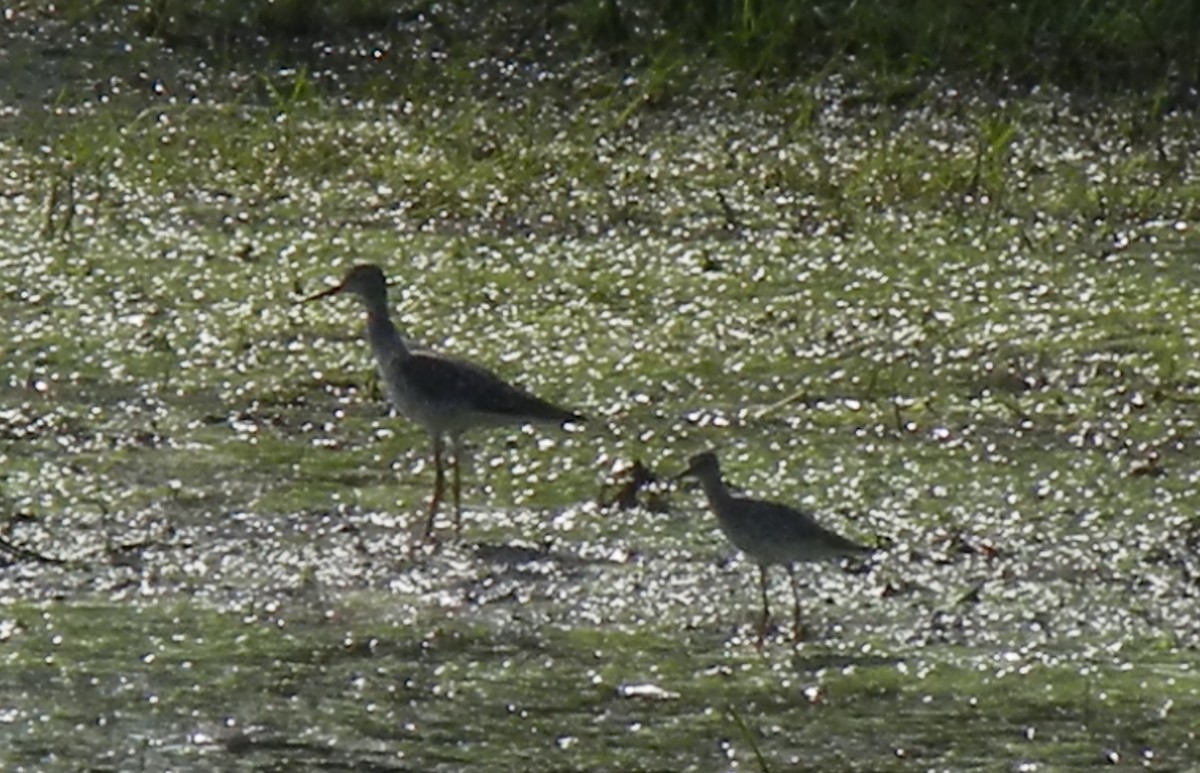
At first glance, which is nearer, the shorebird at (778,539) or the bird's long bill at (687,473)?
the shorebird at (778,539)

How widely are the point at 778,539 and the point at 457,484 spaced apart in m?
1.26

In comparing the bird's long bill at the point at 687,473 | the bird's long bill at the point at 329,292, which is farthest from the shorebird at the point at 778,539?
the bird's long bill at the point at 329,292

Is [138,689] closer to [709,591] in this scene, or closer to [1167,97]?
[709,591]

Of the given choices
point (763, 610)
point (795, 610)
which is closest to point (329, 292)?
point (763, 610)

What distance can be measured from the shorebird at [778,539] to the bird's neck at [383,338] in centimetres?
147

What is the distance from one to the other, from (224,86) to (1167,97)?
12.2ft

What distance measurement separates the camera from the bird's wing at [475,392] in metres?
7.48

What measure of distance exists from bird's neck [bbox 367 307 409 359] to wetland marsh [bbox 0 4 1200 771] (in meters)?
0.27

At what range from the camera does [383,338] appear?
Answer: 8.02 meters

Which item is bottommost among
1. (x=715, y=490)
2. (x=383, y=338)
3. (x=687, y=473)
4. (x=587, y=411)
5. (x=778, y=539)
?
(x=778, y=539)

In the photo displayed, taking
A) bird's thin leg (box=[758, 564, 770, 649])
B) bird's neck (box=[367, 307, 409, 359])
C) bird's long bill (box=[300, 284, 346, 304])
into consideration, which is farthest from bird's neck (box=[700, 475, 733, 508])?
bird's long bill (box=[300, 284, 346, 304])

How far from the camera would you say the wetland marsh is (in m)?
5.99

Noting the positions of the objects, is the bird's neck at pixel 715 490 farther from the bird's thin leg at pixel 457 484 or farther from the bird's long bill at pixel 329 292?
the bird's long bill at pixel 329 292

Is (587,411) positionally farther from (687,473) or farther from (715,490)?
(715,490)
